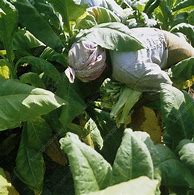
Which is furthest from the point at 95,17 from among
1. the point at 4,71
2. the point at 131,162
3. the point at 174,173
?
the point at 131,162

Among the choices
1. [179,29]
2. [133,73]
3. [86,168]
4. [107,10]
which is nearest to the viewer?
[86,168]

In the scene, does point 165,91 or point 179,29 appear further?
point 179,29

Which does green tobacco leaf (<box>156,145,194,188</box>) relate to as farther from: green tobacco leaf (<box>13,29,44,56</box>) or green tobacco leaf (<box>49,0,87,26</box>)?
green tobacco leaf (<box>13,29,44,56</box>)

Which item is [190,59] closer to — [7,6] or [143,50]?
[143,50]

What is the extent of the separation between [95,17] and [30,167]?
81 centimetres

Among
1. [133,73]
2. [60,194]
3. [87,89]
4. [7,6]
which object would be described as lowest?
[60,194]

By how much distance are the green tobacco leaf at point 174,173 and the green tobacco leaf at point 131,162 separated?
23 centimetres

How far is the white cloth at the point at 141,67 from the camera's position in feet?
7.21

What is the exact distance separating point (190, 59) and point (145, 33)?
9.3 inches

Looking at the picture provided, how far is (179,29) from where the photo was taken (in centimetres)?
290

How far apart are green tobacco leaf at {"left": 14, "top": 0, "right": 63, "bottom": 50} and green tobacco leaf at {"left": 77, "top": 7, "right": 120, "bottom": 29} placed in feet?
0.50

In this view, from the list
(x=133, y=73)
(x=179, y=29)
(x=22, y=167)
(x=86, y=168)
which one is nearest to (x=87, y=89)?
(x=133, y=73)

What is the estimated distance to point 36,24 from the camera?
2.44 m

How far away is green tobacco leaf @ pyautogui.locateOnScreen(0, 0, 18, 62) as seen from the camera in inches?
90.0
